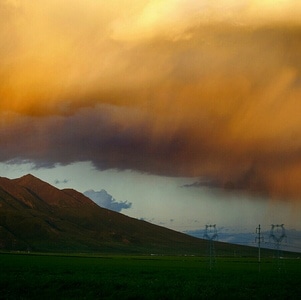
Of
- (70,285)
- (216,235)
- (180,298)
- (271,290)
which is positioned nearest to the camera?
(180,298)

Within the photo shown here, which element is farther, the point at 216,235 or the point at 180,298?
the point at 216,235

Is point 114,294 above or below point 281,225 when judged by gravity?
below

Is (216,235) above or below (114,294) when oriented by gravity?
above

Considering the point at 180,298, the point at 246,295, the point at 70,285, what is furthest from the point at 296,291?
the point at 70,285

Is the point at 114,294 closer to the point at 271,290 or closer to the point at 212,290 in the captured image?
the point at 212,290

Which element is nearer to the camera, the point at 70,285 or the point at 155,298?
the point at 155,298

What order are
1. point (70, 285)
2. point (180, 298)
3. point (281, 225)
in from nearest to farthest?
1. point (180, 298)
2. point (70, 285)
3. point (281, 225)

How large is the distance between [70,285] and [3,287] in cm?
710

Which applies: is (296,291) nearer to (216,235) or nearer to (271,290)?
(271,290)

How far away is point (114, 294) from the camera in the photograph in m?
50.5

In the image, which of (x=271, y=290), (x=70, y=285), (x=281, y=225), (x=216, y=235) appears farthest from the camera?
(x=216, y=235)

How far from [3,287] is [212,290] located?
2178 centimetres

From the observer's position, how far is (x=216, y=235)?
140 meters

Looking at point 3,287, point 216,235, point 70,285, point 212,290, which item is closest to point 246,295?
point 212,290
